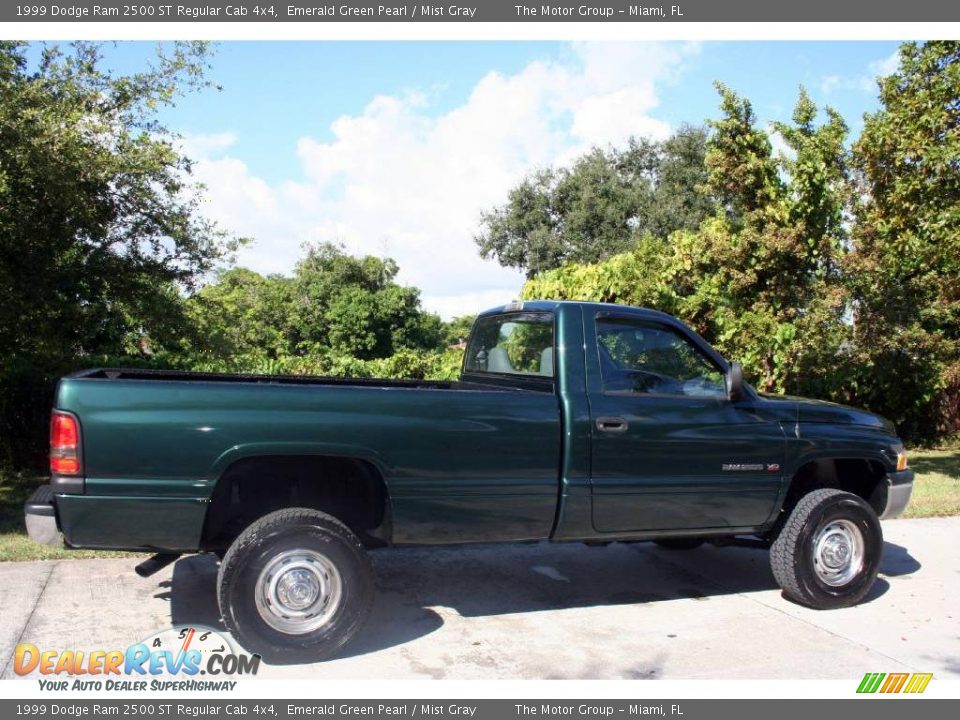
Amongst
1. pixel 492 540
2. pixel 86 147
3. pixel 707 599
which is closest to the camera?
pixel 492 540

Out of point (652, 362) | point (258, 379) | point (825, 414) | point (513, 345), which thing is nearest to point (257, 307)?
point (258, 379)

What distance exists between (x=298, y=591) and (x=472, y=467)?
1.16m

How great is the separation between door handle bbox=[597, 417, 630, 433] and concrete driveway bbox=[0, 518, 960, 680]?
4.12ft

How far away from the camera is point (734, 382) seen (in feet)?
18.0

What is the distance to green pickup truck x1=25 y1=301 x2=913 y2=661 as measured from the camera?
430 cm

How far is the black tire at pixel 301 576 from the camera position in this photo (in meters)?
4.41

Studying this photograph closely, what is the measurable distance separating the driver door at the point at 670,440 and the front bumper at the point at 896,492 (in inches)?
39.6

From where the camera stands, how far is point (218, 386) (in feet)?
14.6

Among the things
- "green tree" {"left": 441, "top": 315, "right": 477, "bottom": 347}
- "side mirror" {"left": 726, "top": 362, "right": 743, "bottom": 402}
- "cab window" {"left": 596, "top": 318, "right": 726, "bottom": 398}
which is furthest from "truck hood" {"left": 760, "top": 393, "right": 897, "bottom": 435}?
"green tree" {"left": 441, "top": 315, "right": 477, "bottom": 347}

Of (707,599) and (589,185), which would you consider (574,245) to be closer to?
(589,185)

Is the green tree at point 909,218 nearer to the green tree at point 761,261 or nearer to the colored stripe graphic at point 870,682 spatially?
the green tree at point 761,261

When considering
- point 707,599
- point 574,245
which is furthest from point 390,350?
point 707,599

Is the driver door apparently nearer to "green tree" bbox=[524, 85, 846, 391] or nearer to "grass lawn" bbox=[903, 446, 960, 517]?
"grass lawn" bbox=[903, 446, 960, 517]
